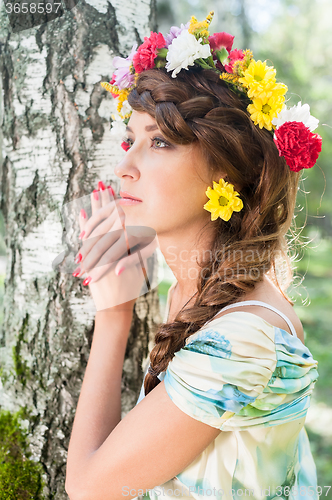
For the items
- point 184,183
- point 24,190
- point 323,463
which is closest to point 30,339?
point 24,190

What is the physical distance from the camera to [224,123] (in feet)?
5.12

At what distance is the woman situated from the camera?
4.08 ft

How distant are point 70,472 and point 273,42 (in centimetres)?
1658

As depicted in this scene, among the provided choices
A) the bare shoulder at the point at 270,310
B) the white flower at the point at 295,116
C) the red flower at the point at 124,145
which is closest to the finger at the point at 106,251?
the red flower at the point at 124,145

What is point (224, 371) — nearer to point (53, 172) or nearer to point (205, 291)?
point (205, 291)

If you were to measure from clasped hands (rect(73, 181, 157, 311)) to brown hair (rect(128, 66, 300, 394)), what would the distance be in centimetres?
29

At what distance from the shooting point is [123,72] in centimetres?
172

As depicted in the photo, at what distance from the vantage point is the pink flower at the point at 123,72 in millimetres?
1718

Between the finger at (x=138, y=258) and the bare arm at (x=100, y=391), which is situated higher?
the finger at (x=138, y=258)

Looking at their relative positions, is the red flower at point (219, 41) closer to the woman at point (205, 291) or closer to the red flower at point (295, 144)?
the woman at point (205, 291)

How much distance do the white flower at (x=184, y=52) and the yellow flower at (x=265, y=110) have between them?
280mm

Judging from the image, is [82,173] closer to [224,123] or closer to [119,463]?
[224,123]

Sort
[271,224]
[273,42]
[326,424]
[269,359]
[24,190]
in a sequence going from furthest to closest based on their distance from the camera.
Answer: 1. [273,42]
2. [326,424]
3. [24,190]
4. [271,224]
5. [269,359]

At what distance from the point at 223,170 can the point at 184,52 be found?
48 cm
